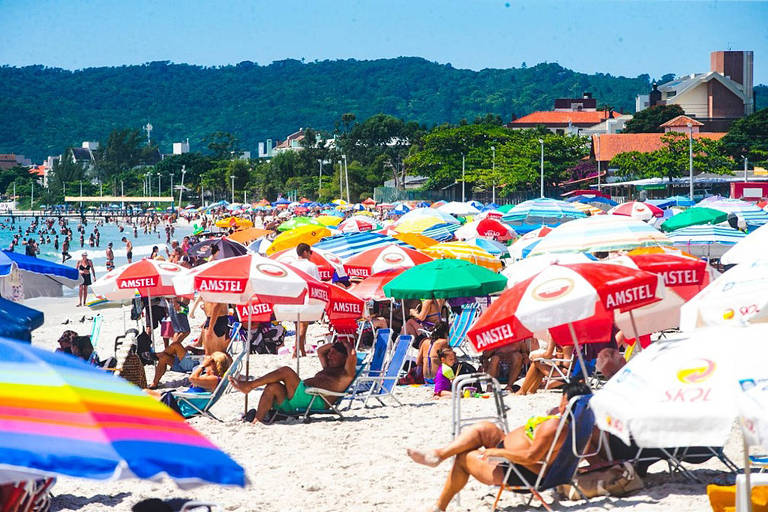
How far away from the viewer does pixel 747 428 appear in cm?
336

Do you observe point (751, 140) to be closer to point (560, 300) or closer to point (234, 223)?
point (234, 223)

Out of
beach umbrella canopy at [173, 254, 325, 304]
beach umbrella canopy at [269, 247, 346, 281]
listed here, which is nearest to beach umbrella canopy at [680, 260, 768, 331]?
beach umbrella canopy at [173, 254, 325, 304]

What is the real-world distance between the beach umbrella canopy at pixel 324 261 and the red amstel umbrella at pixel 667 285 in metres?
5.21

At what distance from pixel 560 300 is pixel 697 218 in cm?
1332

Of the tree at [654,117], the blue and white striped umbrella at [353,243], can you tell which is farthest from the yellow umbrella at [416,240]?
the tree at [654,117]

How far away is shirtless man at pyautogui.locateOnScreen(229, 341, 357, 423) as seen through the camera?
8352 mm

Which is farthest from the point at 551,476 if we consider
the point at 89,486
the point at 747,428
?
the point at 89,486

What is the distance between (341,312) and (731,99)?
8874 cm

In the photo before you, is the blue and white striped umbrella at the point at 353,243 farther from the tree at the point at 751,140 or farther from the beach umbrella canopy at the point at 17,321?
the tree at the point at 751,140

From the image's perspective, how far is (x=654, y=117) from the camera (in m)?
83.1

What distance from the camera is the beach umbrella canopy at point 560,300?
602 cm

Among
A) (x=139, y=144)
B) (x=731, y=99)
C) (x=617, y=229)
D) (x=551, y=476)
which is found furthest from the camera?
(x=139, y=144)

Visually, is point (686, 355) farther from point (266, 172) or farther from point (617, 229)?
point (266, 172)

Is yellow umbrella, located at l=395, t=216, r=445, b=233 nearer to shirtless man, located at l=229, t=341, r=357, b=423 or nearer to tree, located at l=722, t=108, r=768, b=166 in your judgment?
shirtless man, located at l=229, t=341, r=357, b=423
